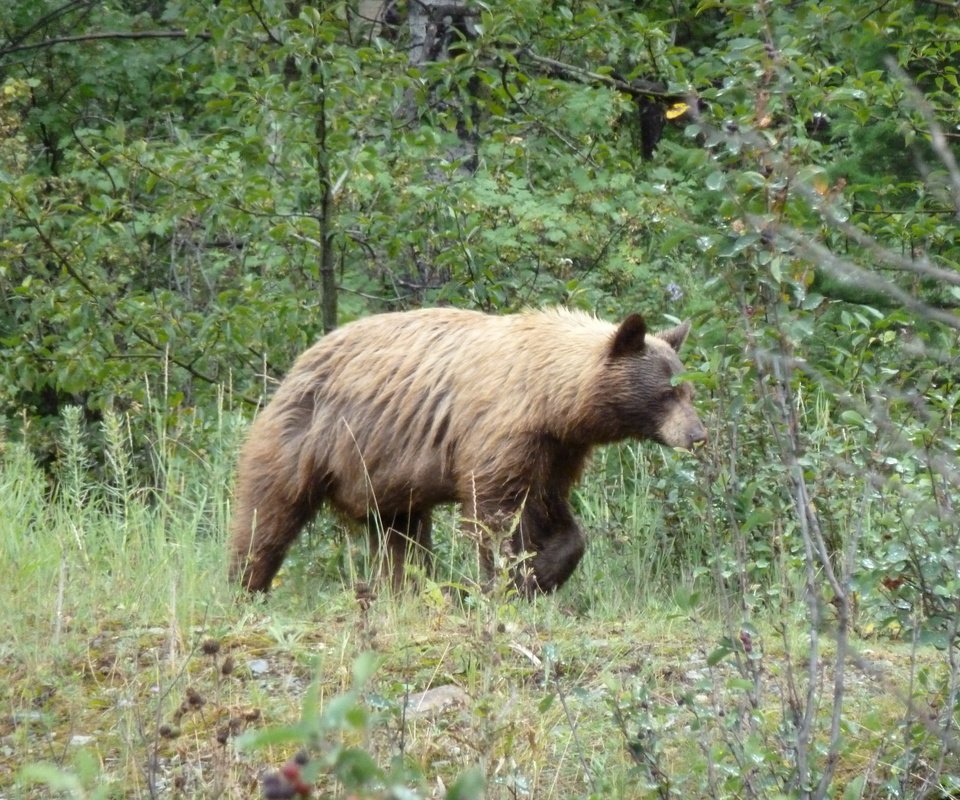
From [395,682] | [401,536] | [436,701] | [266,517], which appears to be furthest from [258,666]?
[401,536]

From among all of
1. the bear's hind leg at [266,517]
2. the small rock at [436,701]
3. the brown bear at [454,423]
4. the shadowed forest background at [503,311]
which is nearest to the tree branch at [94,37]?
the shadowed forest background at [503,311]

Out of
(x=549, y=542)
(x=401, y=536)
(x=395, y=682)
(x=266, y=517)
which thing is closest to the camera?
(x=395, y=682)

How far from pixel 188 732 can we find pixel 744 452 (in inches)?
168

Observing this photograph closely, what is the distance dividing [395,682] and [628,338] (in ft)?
13.8

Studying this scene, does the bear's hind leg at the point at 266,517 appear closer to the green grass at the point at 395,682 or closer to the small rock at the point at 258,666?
the green grass at the point at 395,682

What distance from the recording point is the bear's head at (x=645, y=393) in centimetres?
760

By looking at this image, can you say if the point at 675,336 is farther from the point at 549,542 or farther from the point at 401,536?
the point at 401,536

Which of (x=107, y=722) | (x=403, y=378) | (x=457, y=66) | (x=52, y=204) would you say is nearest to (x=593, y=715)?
(x=107, y=722)

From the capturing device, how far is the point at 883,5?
760cm

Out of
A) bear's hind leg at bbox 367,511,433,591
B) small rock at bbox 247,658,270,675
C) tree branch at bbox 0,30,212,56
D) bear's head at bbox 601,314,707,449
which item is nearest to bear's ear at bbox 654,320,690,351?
bear's head at bbox 601,314,707,449

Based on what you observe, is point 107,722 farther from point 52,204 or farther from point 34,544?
point 52,204

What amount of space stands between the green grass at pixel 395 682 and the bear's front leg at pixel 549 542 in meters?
0.28

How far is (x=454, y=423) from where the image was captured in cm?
775

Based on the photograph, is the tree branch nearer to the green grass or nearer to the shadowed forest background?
the shadowed forest background
